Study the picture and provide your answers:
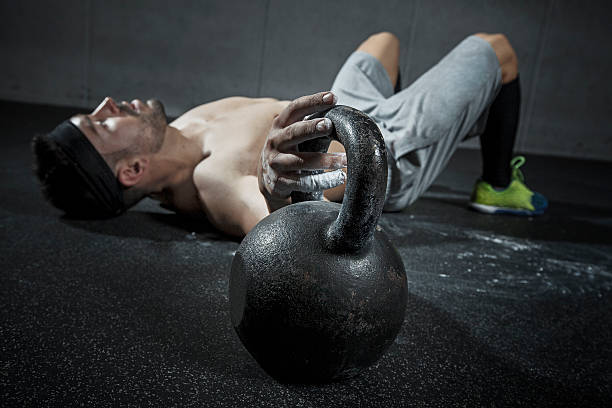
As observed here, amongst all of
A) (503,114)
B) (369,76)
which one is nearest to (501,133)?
(503,114)

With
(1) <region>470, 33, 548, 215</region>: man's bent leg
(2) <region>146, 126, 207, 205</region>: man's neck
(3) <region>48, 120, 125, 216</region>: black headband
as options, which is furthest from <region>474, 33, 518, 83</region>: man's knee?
(3) <region>48, 120, 125, 216</region>: black headband

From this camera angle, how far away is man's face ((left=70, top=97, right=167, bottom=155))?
1.85m

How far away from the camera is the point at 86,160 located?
71.2 inches

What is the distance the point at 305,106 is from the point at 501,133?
5.48ft

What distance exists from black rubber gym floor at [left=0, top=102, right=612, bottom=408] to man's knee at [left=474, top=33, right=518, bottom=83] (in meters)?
0.75

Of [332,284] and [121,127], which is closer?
[332,284]

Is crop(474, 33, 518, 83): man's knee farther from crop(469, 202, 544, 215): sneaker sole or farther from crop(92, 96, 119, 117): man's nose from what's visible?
crop(92, 96, 119, 117): man's nose

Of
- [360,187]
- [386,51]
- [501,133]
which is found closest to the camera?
[360,187]

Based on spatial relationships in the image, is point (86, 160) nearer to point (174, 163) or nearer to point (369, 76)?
point (174, 163)

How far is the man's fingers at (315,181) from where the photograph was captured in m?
1.13

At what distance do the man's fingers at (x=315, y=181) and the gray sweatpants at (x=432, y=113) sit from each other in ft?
3.22

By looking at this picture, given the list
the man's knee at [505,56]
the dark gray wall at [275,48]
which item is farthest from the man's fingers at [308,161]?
the dark gray wall at [275,48]

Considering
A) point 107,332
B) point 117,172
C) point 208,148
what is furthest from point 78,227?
point 107,332

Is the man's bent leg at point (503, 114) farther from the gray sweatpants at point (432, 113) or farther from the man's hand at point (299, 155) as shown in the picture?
the man's hand at point (299, 155)
